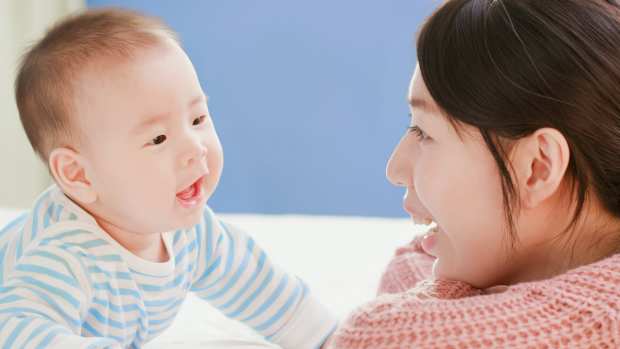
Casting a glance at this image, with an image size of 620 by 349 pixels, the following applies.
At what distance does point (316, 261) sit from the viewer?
1.74m

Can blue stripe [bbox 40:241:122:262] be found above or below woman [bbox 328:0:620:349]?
below

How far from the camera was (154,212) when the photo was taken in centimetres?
111

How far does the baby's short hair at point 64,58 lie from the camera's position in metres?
1.07

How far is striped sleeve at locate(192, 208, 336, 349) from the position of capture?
1345 mm

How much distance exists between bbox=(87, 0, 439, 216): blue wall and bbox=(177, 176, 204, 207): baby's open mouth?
86.2 inches

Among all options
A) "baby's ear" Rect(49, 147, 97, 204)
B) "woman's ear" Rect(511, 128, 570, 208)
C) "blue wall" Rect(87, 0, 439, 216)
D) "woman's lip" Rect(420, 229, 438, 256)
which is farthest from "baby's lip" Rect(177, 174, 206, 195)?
"blue wall" Rect(87, 0, 439, 216)

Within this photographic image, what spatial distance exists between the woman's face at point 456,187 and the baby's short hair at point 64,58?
36cm

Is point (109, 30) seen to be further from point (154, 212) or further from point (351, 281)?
point (351, 281)

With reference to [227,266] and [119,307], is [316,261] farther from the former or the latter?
[119,307]

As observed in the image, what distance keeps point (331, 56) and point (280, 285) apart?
6.73 feet

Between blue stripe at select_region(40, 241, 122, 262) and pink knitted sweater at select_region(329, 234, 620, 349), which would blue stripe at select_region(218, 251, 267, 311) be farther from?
pink knitted sweater at select_region(329, 234, 620, 349)

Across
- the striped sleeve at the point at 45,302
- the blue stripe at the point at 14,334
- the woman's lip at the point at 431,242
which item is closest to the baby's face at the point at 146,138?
the striped sleeve at the point at 45,302

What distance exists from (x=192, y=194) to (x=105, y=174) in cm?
12

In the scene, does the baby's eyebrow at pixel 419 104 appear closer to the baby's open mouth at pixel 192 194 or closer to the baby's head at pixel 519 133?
the baby's head at pixel 519 133
